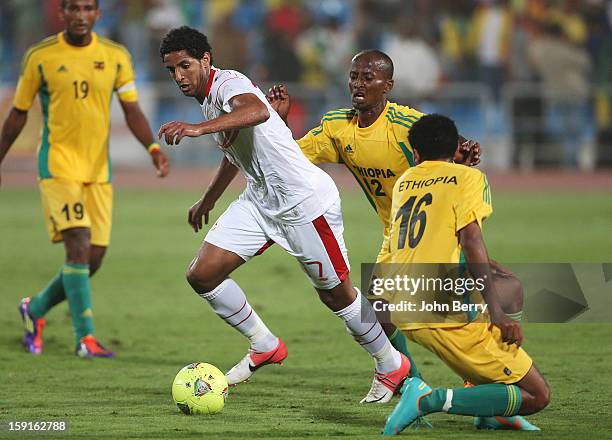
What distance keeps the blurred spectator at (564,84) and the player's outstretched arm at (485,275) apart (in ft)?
53.6

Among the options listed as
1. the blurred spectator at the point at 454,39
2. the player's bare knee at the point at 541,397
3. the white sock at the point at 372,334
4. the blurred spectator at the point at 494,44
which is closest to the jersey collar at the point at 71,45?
the white sock at the point at 372,334

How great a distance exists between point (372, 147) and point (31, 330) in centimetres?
340

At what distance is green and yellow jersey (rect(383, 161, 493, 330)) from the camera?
6102 mm

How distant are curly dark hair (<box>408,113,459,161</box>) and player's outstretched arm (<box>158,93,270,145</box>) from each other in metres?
0.94

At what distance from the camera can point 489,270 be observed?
5953 millimetres

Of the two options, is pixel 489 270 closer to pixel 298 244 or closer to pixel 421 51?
pixel 298 244

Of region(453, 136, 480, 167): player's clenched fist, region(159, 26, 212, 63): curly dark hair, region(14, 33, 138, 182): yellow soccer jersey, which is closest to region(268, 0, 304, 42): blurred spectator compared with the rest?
region(14, 33, 138, 182): yellow soccer jersey

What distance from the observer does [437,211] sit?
20.1 feet

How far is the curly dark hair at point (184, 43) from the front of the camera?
7.16m

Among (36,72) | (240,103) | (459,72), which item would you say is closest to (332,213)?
(240,103)

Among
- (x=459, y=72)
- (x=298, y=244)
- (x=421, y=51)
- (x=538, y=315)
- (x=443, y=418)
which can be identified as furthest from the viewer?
(x=459, y=72)

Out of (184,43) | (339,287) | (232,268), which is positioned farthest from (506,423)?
(184,43)

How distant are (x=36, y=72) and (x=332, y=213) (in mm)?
3084

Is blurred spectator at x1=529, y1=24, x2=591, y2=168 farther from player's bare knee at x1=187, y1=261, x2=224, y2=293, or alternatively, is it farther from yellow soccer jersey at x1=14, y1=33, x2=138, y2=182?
player's bare knee at x1=187, y1=261, x2=224, y2=293
